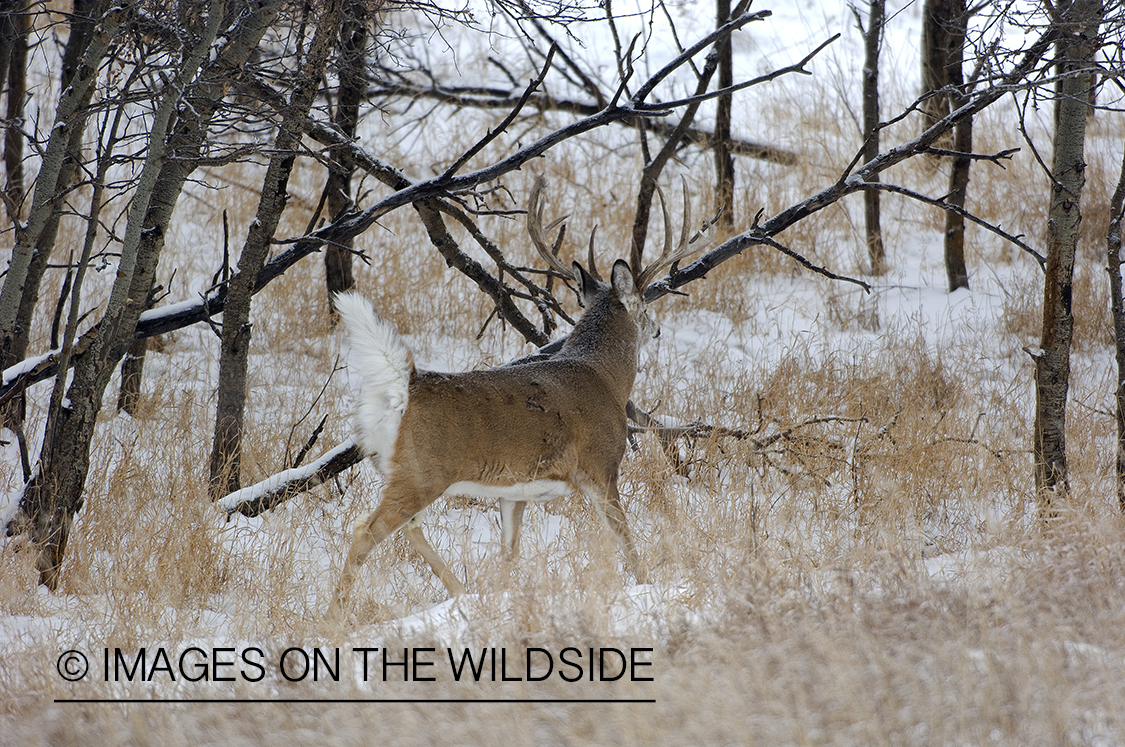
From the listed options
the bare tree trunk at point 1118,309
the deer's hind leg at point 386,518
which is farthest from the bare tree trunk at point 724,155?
the deer's hind leg at point 386,518

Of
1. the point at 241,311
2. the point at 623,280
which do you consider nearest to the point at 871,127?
the point at 623,280

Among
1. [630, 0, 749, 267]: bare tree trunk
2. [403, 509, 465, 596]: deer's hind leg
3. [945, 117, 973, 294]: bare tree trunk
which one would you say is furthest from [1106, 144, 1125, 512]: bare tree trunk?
[945, 117, 973, 294]: bare tree trunk

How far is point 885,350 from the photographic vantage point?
7531 mm

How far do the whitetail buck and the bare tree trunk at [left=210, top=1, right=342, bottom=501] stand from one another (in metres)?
1.49

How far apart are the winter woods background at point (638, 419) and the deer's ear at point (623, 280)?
0.44m

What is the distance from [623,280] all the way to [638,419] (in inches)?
35.6

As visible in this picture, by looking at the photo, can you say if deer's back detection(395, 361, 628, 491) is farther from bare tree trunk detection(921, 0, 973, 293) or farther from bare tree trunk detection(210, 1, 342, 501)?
bare tree trunk detection(921, 0, 973, 293)

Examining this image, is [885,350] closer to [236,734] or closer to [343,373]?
[343,373]

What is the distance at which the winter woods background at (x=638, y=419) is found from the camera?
8.90 ft

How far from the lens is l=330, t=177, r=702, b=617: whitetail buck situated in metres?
3.78

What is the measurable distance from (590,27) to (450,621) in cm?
1532

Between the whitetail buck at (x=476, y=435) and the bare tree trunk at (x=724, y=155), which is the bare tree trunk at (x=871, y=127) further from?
the whitetail buck at (x=476, y=435)

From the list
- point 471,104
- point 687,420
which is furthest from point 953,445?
point 471,104

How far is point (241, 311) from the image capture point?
5180 mm
